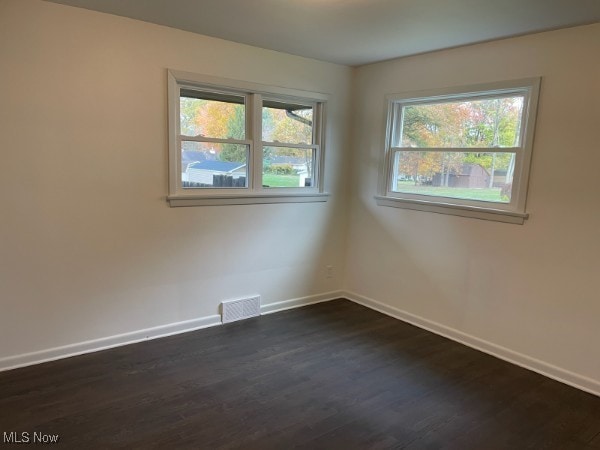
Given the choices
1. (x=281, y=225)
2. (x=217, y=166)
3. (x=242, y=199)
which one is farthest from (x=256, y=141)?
(x=281, y=225)

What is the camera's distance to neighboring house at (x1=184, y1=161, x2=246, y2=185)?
342cm

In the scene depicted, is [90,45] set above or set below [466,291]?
above

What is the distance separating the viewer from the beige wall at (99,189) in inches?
105

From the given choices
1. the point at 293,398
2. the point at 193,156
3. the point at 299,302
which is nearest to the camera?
the point at 293,398

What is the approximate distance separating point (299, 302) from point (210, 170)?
5.33 feet

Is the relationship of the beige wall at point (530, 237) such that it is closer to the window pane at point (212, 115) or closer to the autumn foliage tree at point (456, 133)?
the autumn foliage tree at point (456, 133)

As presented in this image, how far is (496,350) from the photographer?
3.26 meters

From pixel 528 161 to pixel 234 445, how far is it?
2700mm

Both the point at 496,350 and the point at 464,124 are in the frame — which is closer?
the point at 496,350

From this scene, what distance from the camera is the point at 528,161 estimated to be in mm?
2986

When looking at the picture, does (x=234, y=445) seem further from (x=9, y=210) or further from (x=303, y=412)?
(x=9, y=210)

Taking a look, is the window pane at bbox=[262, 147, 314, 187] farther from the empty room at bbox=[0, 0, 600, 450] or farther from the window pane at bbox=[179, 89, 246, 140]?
the window pane at bbox=[179, 89, 246, 140]

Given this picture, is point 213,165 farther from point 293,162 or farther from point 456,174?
point 456,174

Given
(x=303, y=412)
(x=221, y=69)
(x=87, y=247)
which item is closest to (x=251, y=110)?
(x=221, y=69)
